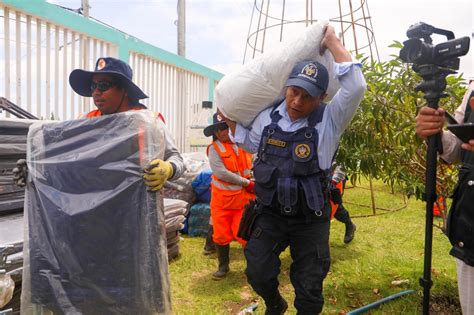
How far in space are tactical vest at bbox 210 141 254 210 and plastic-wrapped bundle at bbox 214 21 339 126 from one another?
1.42 m

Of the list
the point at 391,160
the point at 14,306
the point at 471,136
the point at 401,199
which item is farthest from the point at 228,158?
the point at 401,199

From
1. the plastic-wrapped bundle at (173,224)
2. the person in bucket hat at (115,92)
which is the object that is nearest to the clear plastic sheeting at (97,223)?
the person in bucket hat at (115,92)

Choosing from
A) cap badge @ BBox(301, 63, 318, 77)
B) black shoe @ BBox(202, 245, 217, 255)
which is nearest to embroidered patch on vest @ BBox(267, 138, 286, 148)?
cap badge @ BBox(301, 63, 318, 77)

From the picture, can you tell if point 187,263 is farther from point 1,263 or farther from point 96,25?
point 96,25

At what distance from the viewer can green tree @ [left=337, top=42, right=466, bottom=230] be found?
Result: 8.33 feet

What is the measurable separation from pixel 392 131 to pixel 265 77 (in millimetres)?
1209

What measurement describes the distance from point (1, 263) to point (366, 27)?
6.44 metres

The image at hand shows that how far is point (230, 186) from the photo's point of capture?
366 centimetres

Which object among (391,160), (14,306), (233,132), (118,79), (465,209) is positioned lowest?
(14,306)

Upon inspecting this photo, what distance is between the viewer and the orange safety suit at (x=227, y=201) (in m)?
3.61

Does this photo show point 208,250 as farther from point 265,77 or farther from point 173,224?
point 265,77

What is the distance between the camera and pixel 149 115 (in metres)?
1.94

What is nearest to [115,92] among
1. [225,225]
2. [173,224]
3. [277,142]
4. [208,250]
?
[277,142]

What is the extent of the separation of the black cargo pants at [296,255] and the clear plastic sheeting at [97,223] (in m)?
0.55
